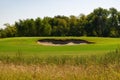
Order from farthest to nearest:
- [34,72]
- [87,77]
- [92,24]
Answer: [92,24] → [34,72] → [87,77]

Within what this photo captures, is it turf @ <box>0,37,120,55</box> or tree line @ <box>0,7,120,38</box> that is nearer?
turf @ <box>0,37,120,55</box>

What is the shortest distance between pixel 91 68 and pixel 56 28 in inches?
3148

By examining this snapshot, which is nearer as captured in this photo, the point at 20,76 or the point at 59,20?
the point at 20,76

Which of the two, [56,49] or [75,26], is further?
[75,26]

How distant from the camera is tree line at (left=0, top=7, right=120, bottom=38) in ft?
283

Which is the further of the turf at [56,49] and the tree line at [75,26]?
the tree line at [75,26]

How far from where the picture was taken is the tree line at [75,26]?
8612cm

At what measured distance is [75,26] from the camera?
88.1 metres

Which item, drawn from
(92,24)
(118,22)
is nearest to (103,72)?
(92,24)

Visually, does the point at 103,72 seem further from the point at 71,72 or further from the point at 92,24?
the point at 92,24

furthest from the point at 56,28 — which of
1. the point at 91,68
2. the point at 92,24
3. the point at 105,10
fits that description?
the point at 91,68

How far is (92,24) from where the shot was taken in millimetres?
86812

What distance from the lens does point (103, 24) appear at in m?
88.2

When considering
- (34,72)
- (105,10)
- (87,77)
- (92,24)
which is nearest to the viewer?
(87,77)
